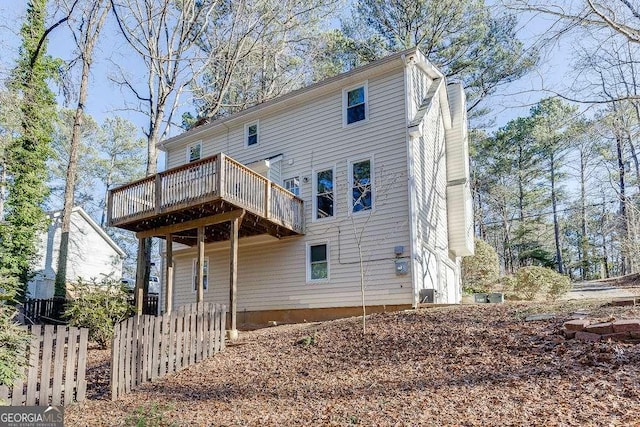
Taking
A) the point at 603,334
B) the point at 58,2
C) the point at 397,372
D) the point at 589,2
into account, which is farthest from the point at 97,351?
the point at 589,2

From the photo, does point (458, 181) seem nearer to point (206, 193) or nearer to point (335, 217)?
point (335, 217)

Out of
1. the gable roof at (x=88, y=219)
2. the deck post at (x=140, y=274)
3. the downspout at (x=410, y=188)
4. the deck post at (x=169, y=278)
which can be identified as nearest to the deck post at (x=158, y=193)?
the deck post at (x=169, y=278)

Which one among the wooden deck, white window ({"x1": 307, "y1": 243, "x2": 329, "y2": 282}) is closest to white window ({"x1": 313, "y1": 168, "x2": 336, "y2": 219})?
the wooden deck

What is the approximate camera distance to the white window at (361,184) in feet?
39.5

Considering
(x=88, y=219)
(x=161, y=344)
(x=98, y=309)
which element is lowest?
(x=161, y=344)

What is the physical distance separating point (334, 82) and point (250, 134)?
3.76 m

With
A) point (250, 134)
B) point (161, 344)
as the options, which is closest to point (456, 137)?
point (250, 134)

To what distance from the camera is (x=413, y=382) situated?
539cm

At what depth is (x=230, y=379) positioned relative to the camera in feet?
21.7

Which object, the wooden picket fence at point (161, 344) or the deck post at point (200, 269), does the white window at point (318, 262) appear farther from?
the wooden picket fence at point (161, 344)

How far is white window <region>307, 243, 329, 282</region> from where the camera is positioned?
12.3 meters

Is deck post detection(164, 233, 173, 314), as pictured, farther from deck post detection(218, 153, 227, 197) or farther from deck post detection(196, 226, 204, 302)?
deck post detection(218, 153, 227, 197)

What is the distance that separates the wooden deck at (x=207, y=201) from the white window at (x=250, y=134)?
3.25m

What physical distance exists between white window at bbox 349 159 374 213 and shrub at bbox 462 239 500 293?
8.55 metres
